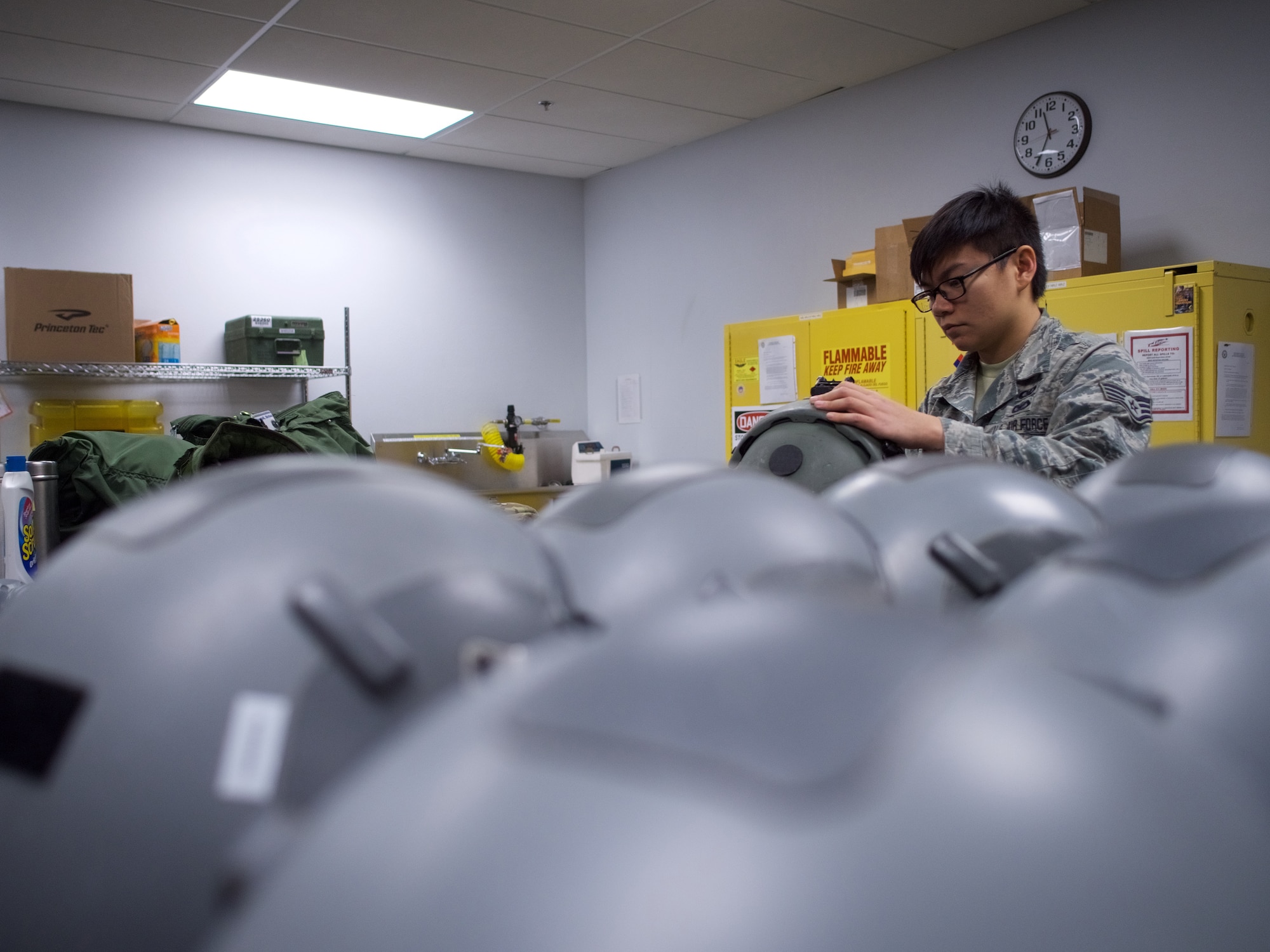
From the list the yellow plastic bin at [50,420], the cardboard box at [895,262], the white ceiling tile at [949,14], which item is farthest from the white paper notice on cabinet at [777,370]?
the yellow plastic bin at [50,420]

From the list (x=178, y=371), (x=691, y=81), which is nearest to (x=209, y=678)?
(x=691, y=81)

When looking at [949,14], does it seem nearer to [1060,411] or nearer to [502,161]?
[1060,411]

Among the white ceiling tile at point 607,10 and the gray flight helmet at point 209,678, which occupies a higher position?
the white ceiling tile at point 607,10

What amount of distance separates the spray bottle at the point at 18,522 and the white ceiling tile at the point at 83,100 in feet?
7.94

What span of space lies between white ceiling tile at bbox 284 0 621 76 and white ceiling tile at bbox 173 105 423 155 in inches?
40.3

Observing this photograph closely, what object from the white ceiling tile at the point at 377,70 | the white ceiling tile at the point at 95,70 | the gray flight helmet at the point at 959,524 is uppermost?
the white ceiling tile at the point at 377,70

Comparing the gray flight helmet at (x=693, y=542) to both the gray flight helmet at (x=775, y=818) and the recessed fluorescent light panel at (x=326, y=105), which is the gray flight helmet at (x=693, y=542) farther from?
the recessed fluorescent light panel at (x=326, y=105)

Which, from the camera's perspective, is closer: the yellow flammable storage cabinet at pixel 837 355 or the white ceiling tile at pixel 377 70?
the yellow flammable storage cabinet at pixel 837 355

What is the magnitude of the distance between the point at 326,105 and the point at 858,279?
231cm

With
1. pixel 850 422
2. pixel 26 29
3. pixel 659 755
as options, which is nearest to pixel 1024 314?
→ pixel 850 422

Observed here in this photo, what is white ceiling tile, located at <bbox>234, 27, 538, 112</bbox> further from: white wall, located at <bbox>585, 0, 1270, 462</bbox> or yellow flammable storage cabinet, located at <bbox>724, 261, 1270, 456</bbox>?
yellow flammable storage cabinet, located at <bbox>724, 261, 1270, 456</bbox>

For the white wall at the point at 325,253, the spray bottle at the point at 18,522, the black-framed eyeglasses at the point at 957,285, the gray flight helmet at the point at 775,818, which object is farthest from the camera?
the white wall at the point at 325,253

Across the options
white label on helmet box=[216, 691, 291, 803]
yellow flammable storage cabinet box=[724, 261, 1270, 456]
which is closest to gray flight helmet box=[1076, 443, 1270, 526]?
white label on helmet box=[216, 691, 291, 803]

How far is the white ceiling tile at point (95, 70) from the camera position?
3.37 m
